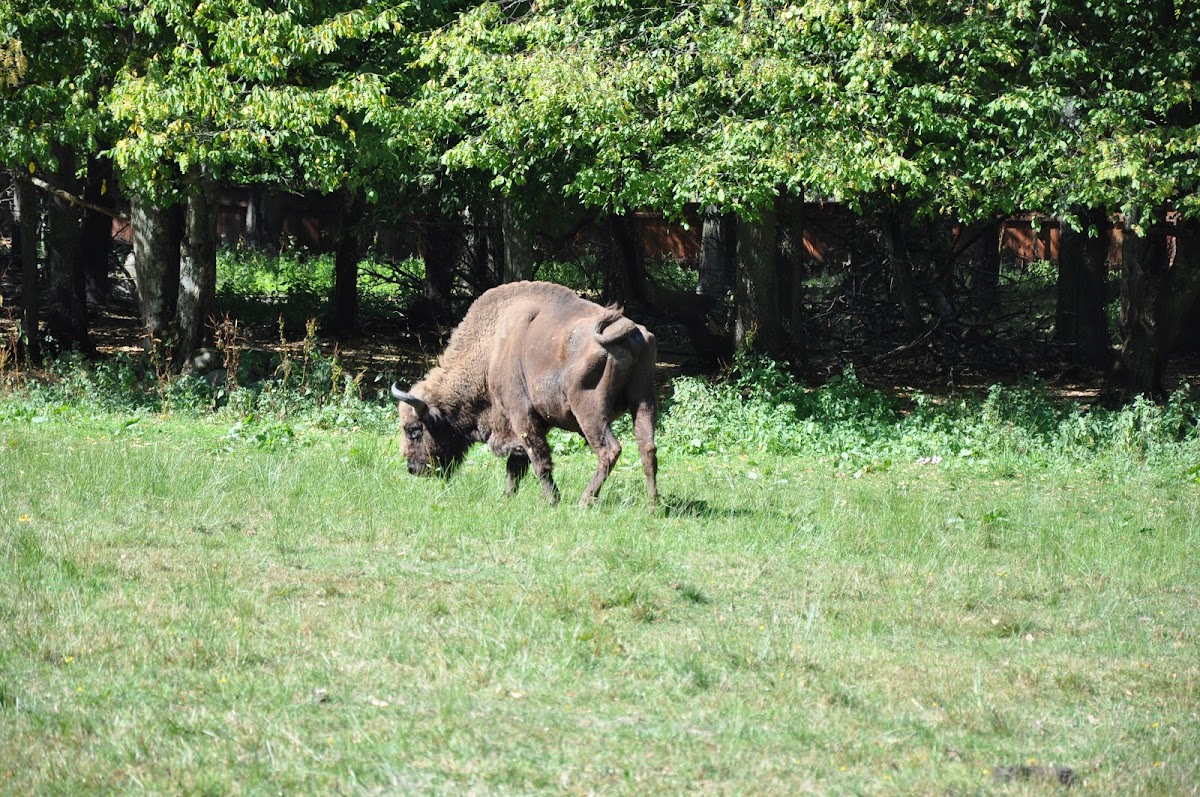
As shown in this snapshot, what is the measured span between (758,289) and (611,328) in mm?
9208

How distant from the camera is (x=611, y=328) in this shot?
10.2 m

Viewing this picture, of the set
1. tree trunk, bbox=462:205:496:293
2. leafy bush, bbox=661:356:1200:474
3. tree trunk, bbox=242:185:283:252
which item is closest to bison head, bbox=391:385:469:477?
leafy bush, bbox=661:356:1200:474

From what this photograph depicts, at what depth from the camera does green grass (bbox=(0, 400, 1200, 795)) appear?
209 inches

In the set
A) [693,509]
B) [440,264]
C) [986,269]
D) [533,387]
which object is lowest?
[693,509]

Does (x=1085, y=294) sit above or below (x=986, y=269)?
Result: below

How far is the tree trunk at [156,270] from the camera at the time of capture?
18797 mm

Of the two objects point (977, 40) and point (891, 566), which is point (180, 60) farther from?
point (891, 566)

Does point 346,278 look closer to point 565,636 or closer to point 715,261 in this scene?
point 715,261

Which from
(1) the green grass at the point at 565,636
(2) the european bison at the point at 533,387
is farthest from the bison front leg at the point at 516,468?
(1) the green grass at the point at 565,636

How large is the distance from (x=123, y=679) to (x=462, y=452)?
5.66 meters

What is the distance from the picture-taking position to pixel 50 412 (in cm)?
1485

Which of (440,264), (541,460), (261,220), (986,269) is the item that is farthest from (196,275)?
(261,220)

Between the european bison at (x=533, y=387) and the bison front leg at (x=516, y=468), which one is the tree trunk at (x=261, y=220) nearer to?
the european bison at (x=533, y=387)

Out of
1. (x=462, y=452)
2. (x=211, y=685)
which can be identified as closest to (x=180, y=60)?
(x=462, y=452)
